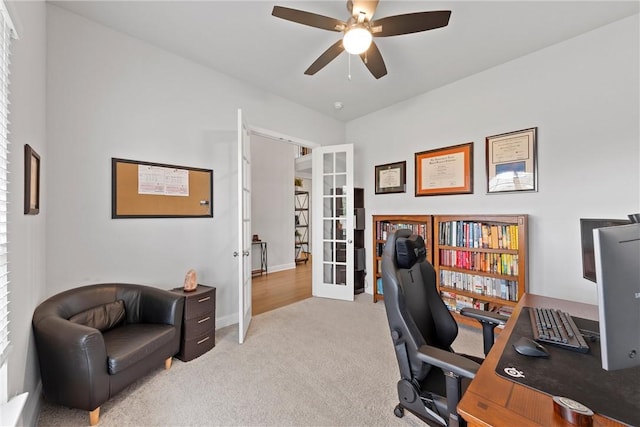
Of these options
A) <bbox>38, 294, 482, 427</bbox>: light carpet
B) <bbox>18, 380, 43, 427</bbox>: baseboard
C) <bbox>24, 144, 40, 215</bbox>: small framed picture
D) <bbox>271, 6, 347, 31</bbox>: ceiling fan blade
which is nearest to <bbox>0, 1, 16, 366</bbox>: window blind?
<bbox>24, 144, 40, 215</bbox>: small framed picture

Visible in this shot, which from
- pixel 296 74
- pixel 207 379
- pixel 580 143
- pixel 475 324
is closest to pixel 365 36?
pixel 296 74

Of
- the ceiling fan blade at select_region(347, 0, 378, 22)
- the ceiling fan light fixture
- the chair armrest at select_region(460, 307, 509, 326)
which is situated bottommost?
the chair armrest at select_region(460, 307, 509, 326)

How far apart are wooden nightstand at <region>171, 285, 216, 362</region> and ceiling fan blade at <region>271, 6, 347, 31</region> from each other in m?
2.29

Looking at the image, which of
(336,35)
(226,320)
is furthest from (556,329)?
(226,320)

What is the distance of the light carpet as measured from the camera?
5.26 ft

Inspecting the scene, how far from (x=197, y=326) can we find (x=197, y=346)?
180 millimetres

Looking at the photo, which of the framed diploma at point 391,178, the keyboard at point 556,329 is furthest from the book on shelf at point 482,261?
the keyboard at point 556,329

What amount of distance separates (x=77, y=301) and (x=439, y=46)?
3806 millimetres

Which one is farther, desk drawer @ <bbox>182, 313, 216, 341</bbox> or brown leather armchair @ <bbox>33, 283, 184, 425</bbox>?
desk drawer @ <bbox>182, 313, 216, 341</bbox>

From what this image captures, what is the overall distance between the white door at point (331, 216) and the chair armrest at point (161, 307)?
88.1 inches

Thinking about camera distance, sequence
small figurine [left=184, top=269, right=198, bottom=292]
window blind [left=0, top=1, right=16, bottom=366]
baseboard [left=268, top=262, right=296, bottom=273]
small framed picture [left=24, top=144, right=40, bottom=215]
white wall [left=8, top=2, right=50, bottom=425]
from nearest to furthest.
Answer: window blind [left=0, top=1, right=16, bottom=366], white wall [left=8, top=2, right=50, bottom=425], small framed picture [left=24, top=144, right=40, bottom=215], small figurine [left=184, top=269, right=198, bottom=292], baseboard [left=268, top=262, right=296, bottom=273]

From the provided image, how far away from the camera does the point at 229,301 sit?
303cm

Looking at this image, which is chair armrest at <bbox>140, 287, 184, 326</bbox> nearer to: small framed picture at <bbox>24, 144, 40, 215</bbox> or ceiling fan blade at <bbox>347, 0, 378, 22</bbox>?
small framed picture at <bbox>24, 144, 40, 215</bbox>

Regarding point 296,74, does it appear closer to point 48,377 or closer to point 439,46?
point 439,46
